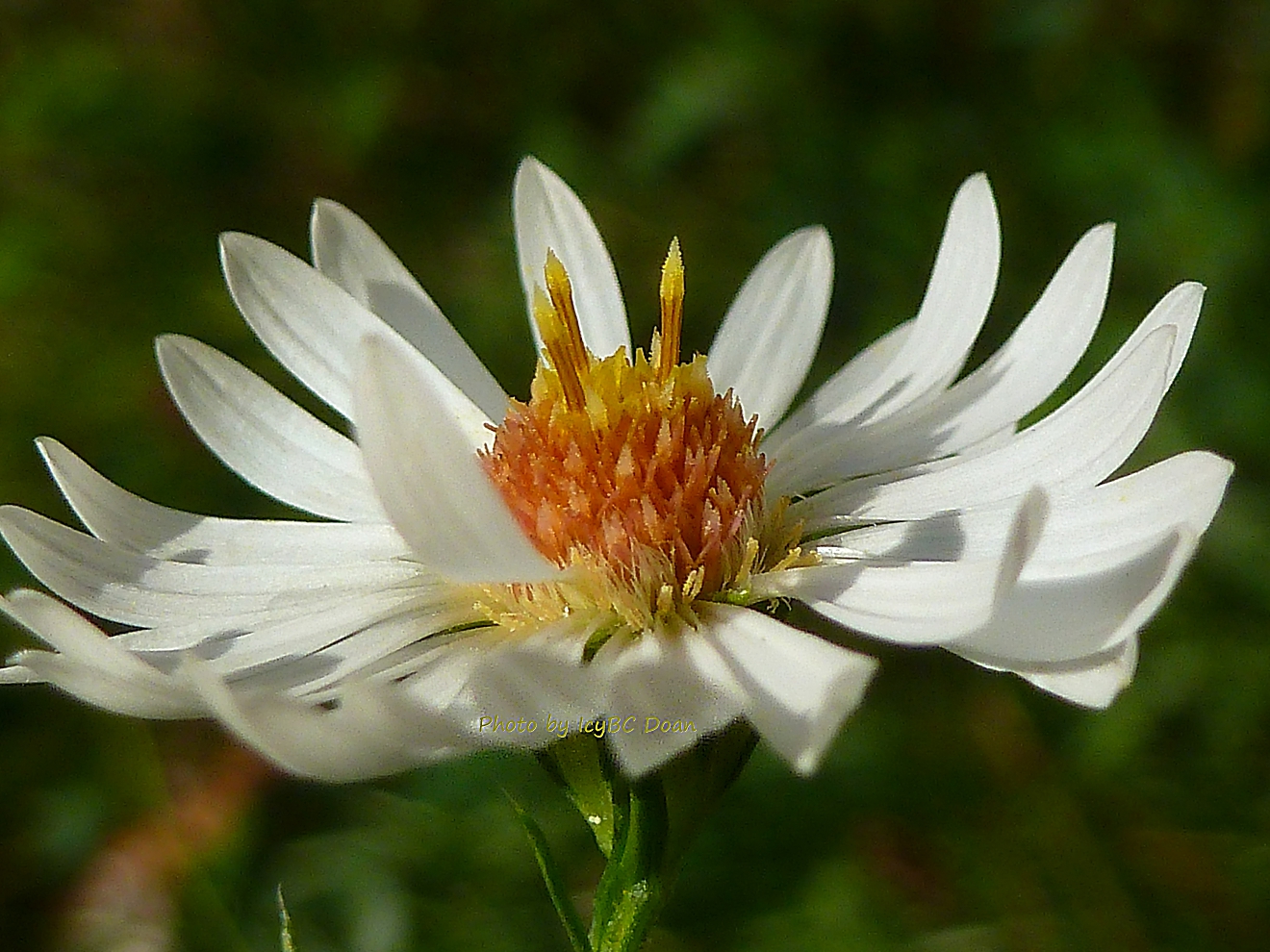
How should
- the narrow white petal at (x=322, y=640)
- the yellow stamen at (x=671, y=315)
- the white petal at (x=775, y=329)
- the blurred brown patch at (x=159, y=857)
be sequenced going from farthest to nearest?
the blurred brown patch at (x=159, y=857), the white petal at (x=775, y=329), the yellow stamen at (x=671, y=315), the narrow white petal at (x=322, y=640)

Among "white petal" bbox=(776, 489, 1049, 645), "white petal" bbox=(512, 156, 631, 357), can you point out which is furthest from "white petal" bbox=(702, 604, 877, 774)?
"white petal" bbox=(512, 156, 631, 357)

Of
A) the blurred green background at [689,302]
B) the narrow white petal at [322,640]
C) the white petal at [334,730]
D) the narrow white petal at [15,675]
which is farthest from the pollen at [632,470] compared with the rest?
the blurred green background at [689,302]

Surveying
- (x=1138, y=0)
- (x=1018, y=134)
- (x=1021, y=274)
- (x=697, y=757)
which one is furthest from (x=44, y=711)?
(x=1138, y=0)

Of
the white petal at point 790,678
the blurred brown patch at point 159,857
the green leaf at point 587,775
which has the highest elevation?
the white petal at point 790,678

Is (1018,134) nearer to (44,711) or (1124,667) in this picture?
(1124,667)

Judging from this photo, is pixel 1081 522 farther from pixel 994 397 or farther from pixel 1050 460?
pixel 994 397

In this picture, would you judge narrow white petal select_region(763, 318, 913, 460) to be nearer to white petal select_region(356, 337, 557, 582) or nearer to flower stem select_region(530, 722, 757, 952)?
flower stem select_region(530, 722, 757, 952)

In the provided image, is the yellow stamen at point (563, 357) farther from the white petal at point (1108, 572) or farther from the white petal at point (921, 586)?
→ the white petal at point (1108, 572)
